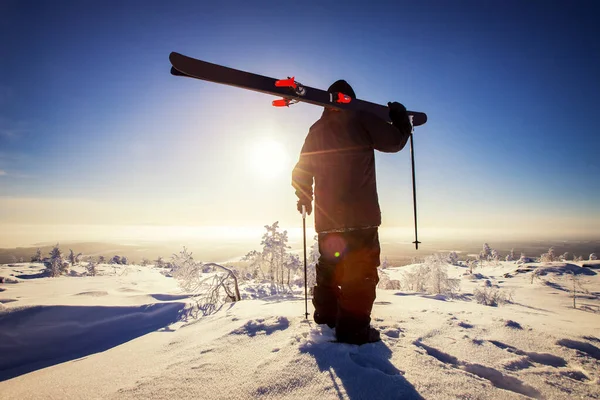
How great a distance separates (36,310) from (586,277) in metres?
137

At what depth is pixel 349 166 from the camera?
286 centimetres

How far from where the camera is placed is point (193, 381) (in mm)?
1584

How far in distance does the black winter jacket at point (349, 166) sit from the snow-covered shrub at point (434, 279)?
164 ft

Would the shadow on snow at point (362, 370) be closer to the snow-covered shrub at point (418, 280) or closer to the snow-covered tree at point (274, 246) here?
the snow-covered tree at point (274, 246)

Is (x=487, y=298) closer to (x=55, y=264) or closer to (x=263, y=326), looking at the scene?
(x=263, y=326)

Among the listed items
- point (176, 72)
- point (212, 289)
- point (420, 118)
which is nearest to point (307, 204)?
point (176, 72)

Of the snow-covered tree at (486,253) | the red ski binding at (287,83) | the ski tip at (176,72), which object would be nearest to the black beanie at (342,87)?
the red ski binding at (287,83)

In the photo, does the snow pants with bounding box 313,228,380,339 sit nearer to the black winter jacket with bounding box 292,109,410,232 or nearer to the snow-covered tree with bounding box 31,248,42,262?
the black winter jacket with bounding box 292,109,410,232

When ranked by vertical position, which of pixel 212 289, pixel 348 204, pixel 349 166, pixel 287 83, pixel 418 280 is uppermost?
pixel 287 83

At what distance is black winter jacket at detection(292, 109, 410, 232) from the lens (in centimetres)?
274

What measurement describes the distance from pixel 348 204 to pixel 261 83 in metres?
1.81

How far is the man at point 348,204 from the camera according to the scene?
2.63 meters

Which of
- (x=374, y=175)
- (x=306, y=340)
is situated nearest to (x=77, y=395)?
(x=306, y=340)

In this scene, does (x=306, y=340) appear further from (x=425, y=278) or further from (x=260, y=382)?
(x=425, y=278)
